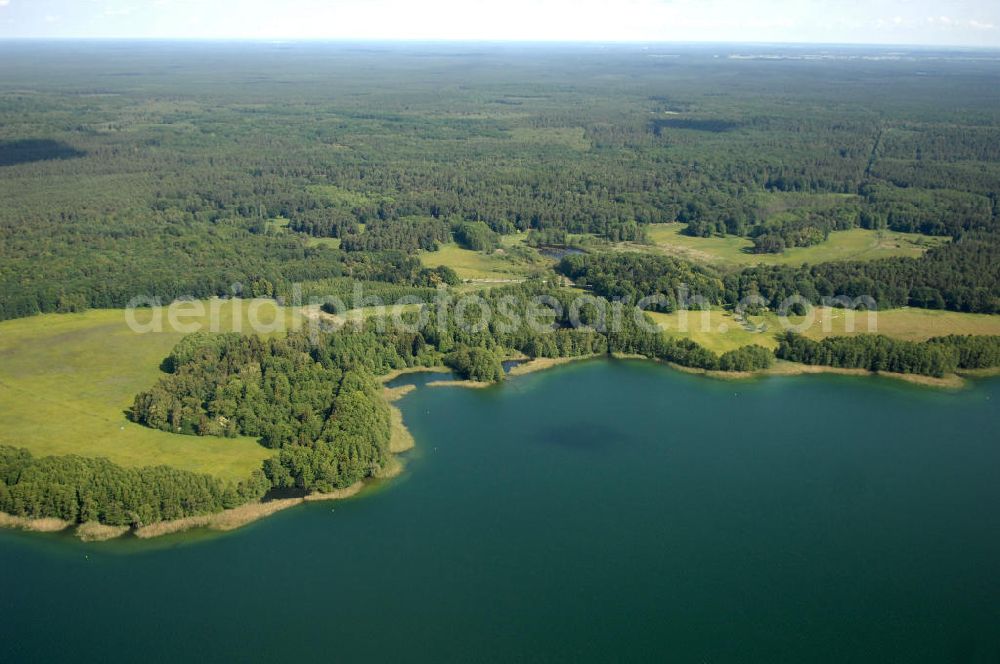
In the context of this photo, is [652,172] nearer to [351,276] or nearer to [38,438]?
[351,276]

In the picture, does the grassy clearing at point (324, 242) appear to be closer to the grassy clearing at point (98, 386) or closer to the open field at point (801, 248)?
the grassy clearing at point (98, 386)

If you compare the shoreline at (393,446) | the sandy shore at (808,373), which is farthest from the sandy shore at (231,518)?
the sandy shore at (808,373)

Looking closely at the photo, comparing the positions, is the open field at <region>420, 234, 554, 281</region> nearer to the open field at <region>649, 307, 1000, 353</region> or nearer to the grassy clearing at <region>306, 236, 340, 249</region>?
the grassy clearing at <region>306, 236, 340, 249</region>

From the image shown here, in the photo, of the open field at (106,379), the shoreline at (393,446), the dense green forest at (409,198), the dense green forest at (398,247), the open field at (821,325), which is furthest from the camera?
the dense green forest at (409,198)

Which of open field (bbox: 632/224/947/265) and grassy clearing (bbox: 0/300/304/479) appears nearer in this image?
grassy clearing (bbox: 0/300/304/479)

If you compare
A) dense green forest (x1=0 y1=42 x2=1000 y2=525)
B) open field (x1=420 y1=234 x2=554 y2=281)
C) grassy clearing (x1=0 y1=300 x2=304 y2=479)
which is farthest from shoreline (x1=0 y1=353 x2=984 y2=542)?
open field (x1=420 y1=234 x2=554 y2=281)

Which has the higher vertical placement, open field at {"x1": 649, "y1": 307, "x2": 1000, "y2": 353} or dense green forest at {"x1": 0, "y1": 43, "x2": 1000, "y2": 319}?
dense green forest at {"x1": 0, "y1": 43, "x2": 1000, "y2": 319}

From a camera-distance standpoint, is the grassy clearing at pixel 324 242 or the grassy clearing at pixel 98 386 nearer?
the grassy clearing at pixel 98 386
